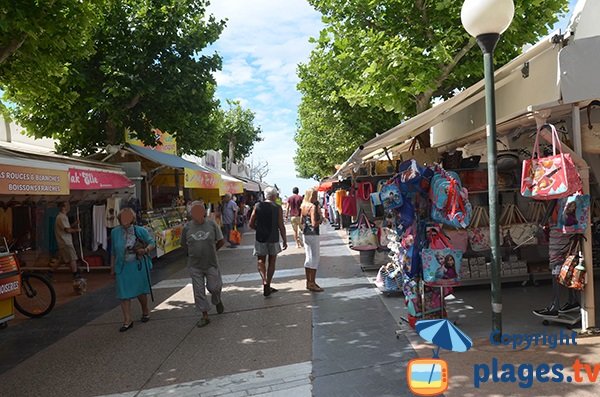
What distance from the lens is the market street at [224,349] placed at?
4.09m

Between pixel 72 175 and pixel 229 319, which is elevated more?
pixel 72 175

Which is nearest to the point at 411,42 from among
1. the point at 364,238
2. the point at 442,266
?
the point at 364,238

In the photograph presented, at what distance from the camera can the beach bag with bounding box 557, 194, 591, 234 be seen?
445 cm

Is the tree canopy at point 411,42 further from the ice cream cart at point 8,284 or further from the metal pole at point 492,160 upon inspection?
the ice cream cart at point 8,284

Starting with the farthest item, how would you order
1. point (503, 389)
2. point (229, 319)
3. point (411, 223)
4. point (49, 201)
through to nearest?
point (49, 201)
point (229, 319)
point (411, 223)
point (503, 389)

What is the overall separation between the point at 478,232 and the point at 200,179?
876 centimetres

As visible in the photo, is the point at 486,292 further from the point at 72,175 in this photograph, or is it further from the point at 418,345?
the point at 72,175

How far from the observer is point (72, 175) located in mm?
7422

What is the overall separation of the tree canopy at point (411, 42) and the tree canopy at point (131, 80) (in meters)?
4.02

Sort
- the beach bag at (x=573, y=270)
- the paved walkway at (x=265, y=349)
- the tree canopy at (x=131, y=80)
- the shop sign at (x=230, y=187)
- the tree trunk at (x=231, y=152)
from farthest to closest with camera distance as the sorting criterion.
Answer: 1. the tree trunk at (x=231, y=152)
2. the shop sign at (x=230, y=187)
3. the tree canopy at (x=131, y=80)
4. the beach bag at (x=573, y=270)
5. the paved walkway at (x=265, y=349)

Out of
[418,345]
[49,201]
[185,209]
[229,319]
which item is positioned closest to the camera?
[418,345]

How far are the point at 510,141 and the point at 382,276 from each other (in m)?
3.17

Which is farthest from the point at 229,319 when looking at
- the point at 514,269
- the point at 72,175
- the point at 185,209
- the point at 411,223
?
the point at 185,209

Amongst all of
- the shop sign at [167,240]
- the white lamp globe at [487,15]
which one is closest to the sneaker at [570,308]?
the white lamp globe at [487,15]
